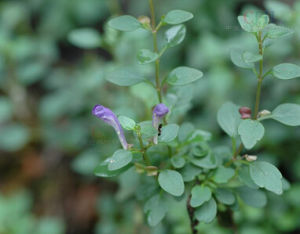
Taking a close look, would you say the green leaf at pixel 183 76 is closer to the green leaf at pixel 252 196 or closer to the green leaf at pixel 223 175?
the green leaf at pixel 223 175

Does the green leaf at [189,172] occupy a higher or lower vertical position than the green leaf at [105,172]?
lower

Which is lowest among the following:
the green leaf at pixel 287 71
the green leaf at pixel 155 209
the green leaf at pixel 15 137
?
the green leaf at pixel 15 137

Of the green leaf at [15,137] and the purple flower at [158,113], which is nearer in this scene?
the purple flower at [158,113]

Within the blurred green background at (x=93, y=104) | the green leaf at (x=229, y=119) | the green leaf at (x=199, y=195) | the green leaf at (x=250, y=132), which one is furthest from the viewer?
the blurred green background at (x=93, y=104)

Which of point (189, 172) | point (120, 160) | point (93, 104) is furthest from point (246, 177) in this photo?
point (93, 104)

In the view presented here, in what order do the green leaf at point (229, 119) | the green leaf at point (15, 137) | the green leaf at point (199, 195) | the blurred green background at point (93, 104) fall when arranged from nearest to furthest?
the green leaf at point (199, 195) < the green leaf at point (229, 119) < the blurred green background at point (93, 104) < the green leaf at point (15, 137)

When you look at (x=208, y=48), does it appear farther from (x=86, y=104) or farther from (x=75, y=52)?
(x=75, y=52)

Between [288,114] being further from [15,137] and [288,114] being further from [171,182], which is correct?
[15,137]

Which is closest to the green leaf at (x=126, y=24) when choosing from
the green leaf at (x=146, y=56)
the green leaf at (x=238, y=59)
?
the green leaf at (x=146, y=56)
